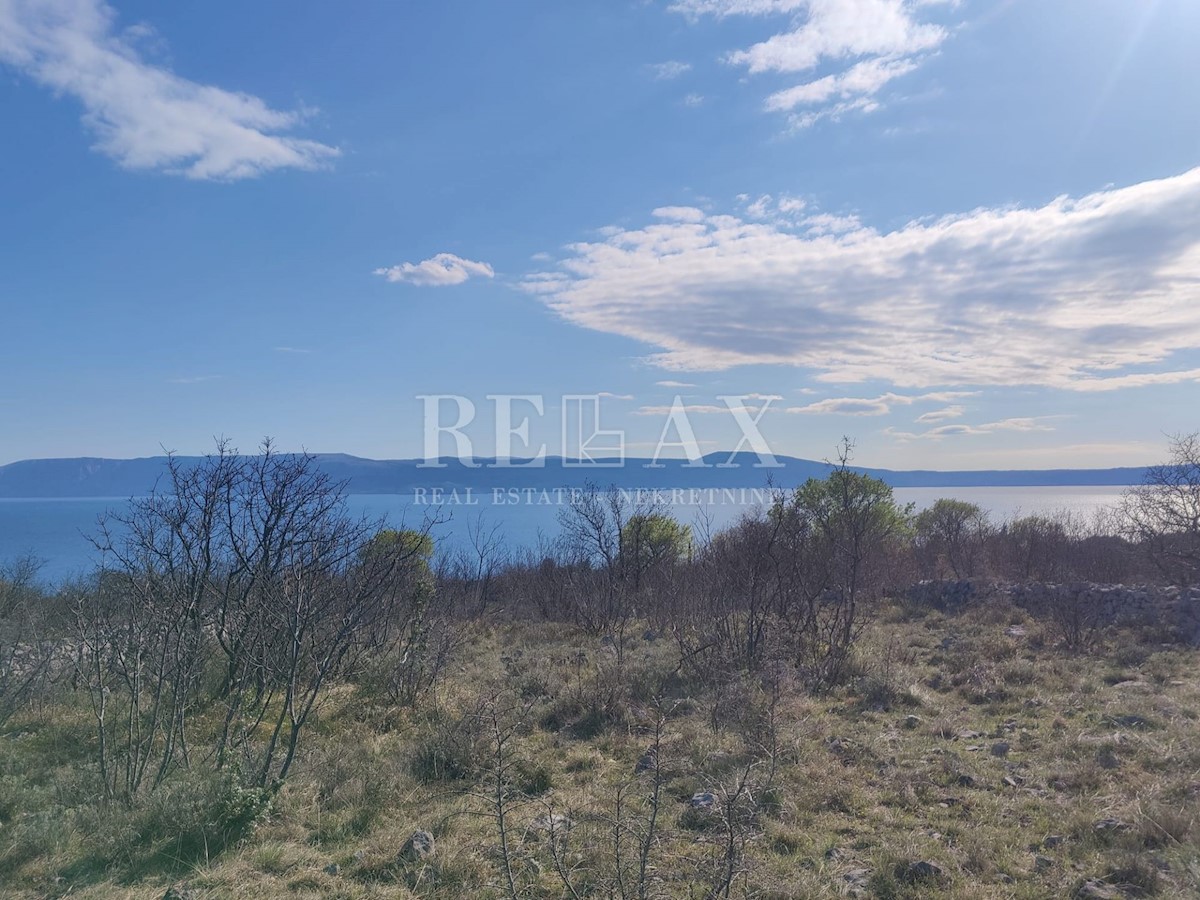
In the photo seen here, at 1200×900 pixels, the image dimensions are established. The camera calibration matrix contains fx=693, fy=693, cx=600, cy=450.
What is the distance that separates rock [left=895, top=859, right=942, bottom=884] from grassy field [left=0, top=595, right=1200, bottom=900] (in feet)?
0.04

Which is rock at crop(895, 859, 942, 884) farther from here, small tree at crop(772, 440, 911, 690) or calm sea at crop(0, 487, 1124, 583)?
calm sea at crop(0, 487, 1124, 583)

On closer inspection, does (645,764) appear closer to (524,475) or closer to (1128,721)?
(1128,721)

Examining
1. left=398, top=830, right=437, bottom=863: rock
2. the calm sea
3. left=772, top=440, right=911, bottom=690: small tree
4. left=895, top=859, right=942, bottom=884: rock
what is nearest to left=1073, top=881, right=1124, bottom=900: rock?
left=895, top=859, right=942, bottom=884: rock

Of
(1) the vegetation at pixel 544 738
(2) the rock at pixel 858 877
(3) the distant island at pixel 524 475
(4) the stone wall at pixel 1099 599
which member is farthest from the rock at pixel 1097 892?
(3) the distant island at pixel 524 475

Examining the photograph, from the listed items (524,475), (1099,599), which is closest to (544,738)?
(1099,599)

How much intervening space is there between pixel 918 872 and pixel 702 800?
5.25 ft

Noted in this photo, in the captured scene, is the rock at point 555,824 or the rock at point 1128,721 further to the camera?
the rock at point 1128,721

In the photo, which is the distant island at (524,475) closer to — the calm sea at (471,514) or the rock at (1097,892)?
the calm sea at (471,514)

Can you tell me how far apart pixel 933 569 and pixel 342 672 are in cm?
1767

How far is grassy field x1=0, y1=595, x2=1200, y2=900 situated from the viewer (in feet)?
13.3

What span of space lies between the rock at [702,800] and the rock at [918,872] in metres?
1.32

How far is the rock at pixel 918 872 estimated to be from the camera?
4.02 meters

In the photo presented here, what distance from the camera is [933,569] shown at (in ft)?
67.7

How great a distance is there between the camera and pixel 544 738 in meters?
7.25
